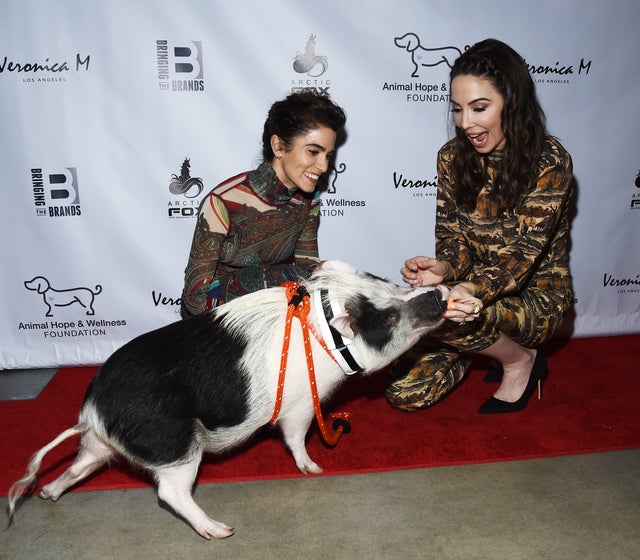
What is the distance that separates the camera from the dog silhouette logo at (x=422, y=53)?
9.80 ft

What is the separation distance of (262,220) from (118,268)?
1.16m

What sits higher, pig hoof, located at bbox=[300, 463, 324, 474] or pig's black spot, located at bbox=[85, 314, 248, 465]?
pig's black spot, located at bbox=[85, 314, 248, 465]

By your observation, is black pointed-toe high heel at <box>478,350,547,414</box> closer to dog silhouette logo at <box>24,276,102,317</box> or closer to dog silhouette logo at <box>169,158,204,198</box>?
dog silhouette logo at <box>169,158,204,198</box>

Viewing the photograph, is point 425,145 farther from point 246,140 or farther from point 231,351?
point 231,351

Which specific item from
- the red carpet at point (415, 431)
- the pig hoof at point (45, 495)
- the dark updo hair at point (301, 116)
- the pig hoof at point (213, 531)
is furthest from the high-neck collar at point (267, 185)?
the pig hoof at point (45, 495)

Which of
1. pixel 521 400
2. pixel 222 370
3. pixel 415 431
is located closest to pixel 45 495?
pixel 222 370

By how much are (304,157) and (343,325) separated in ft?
2.73

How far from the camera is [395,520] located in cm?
195

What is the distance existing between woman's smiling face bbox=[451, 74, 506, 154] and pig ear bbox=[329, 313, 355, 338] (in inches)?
39.9

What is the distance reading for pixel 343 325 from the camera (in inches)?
70.5

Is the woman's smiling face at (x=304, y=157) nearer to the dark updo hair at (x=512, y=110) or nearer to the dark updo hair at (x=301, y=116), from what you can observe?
the dark updo hair at (x=301, y=116)

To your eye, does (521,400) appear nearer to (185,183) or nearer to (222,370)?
(222,370)

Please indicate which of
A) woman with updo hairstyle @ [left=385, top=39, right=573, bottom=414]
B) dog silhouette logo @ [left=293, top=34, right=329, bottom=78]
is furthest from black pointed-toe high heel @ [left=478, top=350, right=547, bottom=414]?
dog silhouette logo @ [left=293, top=34, right=329, bottom=78]

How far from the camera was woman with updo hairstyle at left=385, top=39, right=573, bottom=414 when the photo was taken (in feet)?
7.26
